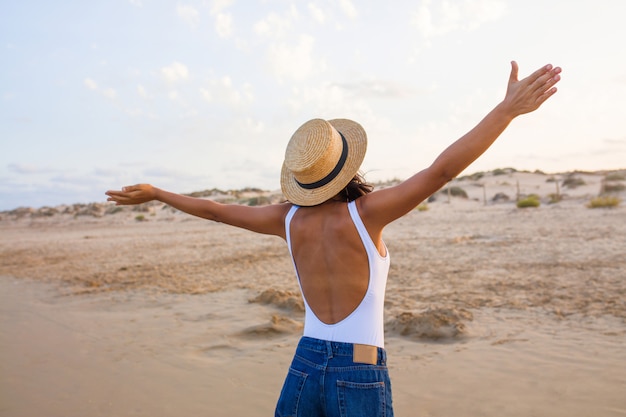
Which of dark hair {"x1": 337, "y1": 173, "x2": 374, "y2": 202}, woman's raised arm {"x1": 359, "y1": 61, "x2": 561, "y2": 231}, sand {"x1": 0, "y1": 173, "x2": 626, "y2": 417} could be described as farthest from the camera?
sand {"x1": 0, "y1": 173, "x2": 626, "y2": 417}

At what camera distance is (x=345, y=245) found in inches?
85.9

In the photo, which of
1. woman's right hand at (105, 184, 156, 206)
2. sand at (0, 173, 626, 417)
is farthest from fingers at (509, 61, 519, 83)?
sand at (0, 173, 626, 417)

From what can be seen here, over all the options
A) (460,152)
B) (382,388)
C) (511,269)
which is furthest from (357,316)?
(511,269)

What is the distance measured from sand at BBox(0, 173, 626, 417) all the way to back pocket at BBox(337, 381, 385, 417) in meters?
2.04

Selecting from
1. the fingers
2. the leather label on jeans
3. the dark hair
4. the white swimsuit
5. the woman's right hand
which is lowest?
the leather label on jeans

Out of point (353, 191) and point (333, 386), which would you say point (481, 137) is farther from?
point (333, 386)

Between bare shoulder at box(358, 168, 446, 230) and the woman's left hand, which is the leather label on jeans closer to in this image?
bare shoulder at box(358, 168, 446, 230)

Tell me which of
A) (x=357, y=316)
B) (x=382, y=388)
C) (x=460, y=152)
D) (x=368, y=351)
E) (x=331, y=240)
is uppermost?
(x=460, y=152)

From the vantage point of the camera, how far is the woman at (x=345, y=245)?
1.99 metres

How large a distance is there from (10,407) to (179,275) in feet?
20.7

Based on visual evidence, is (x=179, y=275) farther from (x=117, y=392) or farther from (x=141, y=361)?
(x=117, y=392)

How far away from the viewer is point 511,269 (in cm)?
916

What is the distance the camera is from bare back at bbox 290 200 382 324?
2182mm

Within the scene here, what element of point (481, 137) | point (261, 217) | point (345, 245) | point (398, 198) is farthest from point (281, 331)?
point (481, 137)
